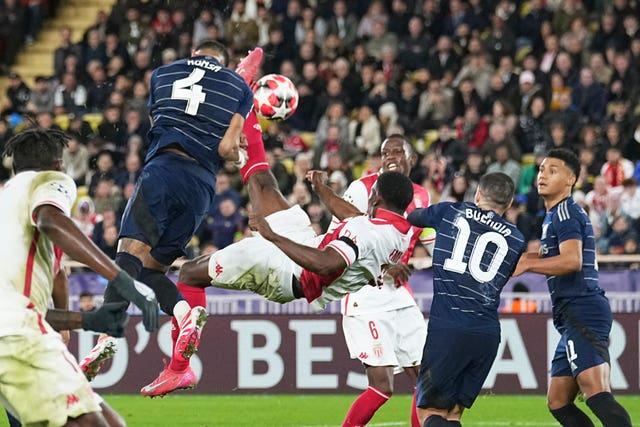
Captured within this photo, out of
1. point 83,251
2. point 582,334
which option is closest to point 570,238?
point 582,334

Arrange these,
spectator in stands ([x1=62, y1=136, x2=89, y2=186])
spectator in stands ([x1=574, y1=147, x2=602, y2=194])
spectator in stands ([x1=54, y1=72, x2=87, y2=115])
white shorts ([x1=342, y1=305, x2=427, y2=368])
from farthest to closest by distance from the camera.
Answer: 1. spectator in stands ([x1=54, y1=72, x2=87, y2=115])
2. spectator in stands ([x1=62, y1=136, x2=89, y2=186])
3. spectator in stands ([x1=574, y1=147, x2=602, y2=194])
4. white shorts ([x1=342, y1=305, x2=427, y2=368])

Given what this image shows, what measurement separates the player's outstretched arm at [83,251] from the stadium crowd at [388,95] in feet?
36.4

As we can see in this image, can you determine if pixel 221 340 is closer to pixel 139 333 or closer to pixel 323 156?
pixel 139 333

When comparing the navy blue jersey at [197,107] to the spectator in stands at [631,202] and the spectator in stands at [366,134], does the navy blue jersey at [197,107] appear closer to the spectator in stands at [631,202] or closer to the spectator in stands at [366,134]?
the spectator in stands at [631,202]

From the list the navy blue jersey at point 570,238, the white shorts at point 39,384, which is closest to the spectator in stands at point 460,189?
the navy blue jersey at point 570,238

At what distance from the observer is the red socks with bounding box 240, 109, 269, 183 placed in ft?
32.3

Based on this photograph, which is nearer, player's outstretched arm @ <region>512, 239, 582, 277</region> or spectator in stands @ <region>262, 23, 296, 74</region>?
player's outstretched arm @ <region>512, 239, 582, 277</region>

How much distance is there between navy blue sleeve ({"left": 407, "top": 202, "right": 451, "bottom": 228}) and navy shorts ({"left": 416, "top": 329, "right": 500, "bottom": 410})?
75 cm

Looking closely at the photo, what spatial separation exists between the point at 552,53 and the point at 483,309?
506 inches

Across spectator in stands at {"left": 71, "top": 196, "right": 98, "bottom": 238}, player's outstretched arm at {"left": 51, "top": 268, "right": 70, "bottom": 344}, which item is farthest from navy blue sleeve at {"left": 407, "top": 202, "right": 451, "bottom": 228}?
spectator in stands at {"left": 71, "top": 196, "right": 98, "bottom": 238}

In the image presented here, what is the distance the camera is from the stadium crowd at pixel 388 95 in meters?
18.9

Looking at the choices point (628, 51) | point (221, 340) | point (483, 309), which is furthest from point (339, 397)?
point (628, 51)

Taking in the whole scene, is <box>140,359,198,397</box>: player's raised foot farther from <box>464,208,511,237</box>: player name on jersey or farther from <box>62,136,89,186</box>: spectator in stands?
<box>62,136,89,186</box>: spectator in stands

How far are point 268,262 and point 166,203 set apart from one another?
2.88ft
